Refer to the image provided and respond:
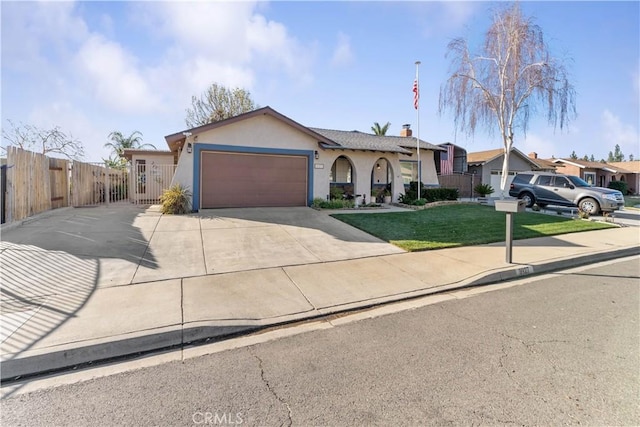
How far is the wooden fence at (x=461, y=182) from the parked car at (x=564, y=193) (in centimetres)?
614

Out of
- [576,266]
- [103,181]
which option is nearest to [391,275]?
[576,266]

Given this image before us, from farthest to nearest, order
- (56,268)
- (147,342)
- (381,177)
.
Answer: (381,177) < (56,268) < (147,342)

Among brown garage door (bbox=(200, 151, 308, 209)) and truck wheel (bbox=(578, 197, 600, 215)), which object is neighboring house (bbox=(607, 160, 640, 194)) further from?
brown garage door (bbox=(200, 151, 308, 209))

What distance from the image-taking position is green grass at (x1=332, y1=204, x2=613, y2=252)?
9.05 metres

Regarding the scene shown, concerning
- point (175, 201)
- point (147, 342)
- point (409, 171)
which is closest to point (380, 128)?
point (409, 171)

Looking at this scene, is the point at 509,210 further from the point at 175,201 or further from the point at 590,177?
the point at 590,177

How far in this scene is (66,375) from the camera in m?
3.20

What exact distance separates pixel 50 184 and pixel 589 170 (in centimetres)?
4643

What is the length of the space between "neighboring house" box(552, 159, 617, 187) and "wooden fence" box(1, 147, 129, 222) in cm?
4127

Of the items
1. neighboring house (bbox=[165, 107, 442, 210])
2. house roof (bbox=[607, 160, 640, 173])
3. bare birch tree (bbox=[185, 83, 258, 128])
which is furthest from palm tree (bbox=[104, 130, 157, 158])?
house roof (bbox=[607, 160, 640, 173])

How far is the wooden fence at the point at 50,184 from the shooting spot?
8.56 m

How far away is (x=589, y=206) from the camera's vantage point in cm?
1488

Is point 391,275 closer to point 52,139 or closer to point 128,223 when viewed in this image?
point 128,223

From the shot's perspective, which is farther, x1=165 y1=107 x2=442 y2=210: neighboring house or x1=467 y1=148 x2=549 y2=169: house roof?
x1=467 y1=148 x2=549 y2=169: house roof
